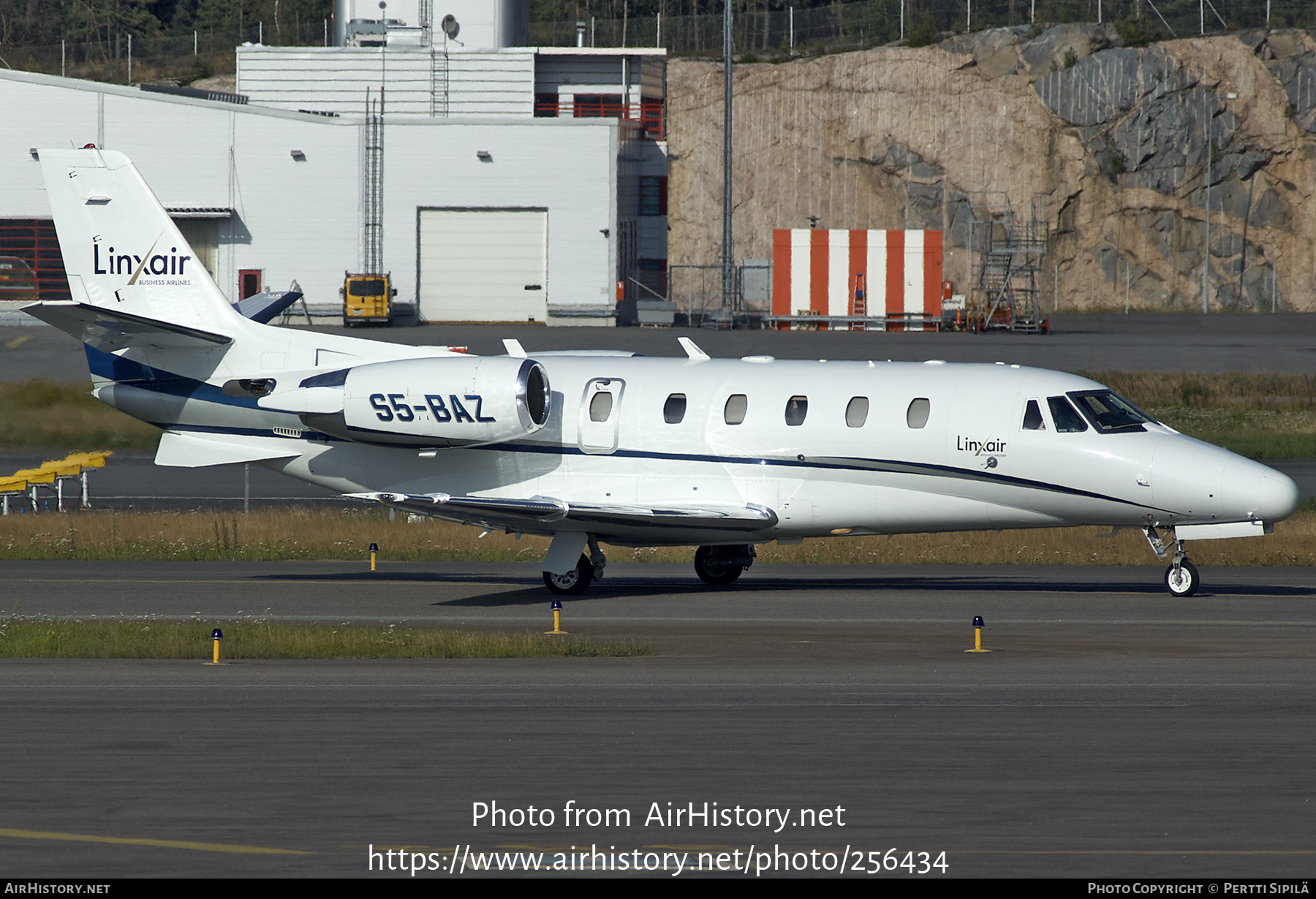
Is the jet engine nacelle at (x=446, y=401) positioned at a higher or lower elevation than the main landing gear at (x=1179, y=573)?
higher

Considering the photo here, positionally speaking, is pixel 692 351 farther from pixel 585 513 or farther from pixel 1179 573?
pixel 1179 573

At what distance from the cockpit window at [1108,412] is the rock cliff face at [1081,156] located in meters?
61.9

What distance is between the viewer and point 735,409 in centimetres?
2175

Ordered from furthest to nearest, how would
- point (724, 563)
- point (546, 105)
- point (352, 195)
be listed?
point (546, 105)
point (352, 195)
point (724, 563)

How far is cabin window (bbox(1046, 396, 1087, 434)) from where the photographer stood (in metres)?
20.6

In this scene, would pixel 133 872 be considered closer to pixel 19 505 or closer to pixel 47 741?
pixel 47 741

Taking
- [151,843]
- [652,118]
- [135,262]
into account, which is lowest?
[151,843]

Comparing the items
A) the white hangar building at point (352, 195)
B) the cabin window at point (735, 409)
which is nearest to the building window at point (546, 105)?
the white hangar building at point (352, 195)

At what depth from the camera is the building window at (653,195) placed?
78625mm

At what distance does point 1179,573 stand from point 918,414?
4.26 meters

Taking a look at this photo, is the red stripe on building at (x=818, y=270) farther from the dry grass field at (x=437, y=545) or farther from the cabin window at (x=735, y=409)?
the cabin window at (x=735, y=409)

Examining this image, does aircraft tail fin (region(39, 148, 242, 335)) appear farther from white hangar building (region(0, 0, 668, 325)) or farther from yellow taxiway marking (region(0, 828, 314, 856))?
white hangar building (region(0, 0, 668, 325))

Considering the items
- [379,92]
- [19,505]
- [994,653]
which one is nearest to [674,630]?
[994,653]

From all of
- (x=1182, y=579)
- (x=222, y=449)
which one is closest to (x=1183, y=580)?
(x=1182, y=579)
